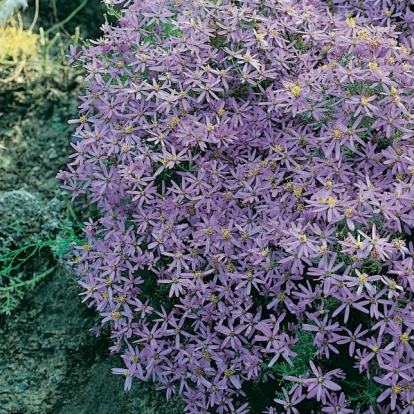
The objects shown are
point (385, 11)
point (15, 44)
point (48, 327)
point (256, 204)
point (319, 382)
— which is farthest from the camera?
point (15, 44)

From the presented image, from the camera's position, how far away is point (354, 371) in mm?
2285

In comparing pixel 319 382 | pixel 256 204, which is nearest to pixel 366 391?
pixel 319 382

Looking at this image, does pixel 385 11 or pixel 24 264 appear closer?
pixel 385 11

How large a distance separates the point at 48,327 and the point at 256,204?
1298 mm

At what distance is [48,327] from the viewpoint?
10.4ft

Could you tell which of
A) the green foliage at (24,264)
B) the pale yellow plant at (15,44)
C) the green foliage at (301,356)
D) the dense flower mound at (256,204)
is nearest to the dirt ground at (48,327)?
the green foliage at (24,264)

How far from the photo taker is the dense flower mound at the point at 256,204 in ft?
7.02

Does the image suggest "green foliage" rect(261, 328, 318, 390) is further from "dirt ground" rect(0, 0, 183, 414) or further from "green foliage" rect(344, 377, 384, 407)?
"dirt ground" rect(0, 0, 183, 414)

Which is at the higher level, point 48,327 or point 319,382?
point 319,382

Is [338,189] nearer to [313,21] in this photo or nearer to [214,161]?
[214,161]

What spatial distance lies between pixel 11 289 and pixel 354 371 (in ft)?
5.36

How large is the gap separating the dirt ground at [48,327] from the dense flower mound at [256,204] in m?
0.51

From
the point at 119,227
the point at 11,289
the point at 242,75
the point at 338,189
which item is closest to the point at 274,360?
the point at 338,189

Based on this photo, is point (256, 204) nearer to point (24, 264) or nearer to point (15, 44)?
point (24, 264)
